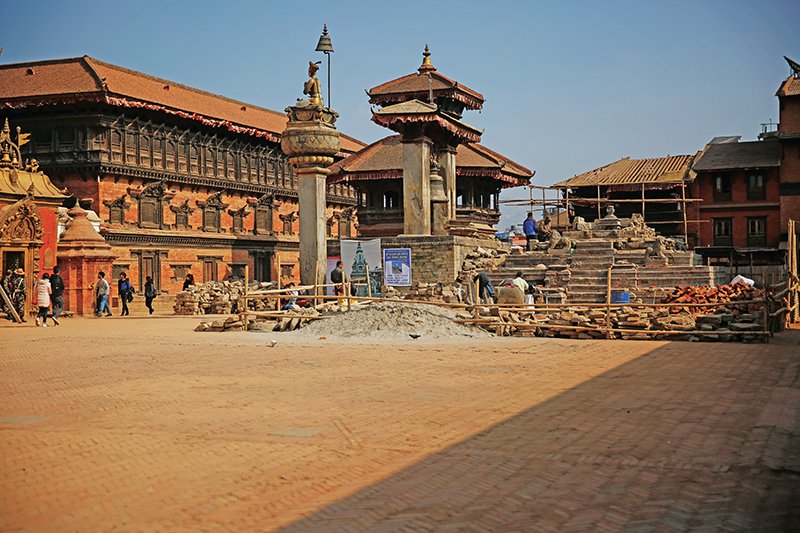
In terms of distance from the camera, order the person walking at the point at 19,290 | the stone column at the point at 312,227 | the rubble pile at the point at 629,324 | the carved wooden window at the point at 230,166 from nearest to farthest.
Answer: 1. the rubble pile at the point at 629,324
2. the stone column at the point at 312,227
3. the person walking at the point at 19,290
4. the carved wooden window at the point at 230,166

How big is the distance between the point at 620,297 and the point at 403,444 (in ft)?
63.7

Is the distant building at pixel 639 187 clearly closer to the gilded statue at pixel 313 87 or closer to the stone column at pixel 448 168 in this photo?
the stone column at pixel 448 168

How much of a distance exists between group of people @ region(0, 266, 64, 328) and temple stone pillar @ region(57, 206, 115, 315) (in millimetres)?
3370

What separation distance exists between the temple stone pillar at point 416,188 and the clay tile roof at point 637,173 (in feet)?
56.2

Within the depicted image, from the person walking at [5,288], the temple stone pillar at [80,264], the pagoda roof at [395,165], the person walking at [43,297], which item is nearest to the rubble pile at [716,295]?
the person walking at [43,297]

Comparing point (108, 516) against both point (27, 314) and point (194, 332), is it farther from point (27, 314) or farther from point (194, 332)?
point (27, 314)

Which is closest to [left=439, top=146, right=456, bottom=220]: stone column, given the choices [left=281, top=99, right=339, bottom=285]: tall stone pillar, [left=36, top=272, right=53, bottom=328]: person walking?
[left=281, top=99, right=339, bottom=285]: tall stone pillar

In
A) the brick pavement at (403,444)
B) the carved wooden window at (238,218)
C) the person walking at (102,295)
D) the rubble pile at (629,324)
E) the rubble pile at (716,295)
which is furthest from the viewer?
the carved wooden window at (238,218)

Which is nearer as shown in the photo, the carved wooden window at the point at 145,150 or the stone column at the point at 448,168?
the stone column at the point at 448,168

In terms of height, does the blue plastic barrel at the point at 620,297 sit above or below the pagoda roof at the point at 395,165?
below

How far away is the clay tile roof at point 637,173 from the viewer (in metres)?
49.9

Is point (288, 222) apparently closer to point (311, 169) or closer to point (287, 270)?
point (287, 270)

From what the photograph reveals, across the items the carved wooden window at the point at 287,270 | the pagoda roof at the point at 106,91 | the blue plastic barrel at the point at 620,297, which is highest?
the pagoda roof at the point at 106,91

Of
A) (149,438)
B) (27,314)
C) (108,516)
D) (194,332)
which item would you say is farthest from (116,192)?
(108,516)
